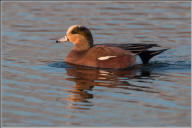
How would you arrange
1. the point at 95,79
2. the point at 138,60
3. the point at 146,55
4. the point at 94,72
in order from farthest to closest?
1. the point at 146,55
2. the point at 138,60
3. the point at 94,72
4. the point at 95,79

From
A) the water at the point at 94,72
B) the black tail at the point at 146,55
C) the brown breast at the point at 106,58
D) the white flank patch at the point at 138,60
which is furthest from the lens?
the black tail at the point at 146,55

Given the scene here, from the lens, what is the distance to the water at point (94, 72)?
329 inches

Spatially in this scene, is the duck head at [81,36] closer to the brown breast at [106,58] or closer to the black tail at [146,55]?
the brown breast at [106,58]

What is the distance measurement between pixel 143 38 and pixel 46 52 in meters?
2.77

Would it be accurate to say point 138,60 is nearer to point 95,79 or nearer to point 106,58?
point 106,58

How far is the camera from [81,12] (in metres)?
18.0

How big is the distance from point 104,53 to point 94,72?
67 centimetres

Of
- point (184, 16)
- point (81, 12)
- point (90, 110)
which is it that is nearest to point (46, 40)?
point (81, 12)

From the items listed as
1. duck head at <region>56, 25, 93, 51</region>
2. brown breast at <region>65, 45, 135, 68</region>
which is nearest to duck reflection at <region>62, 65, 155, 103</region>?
brown breast at <region>65, 45, 135, 68</region>

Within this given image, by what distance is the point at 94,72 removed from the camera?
1154cm

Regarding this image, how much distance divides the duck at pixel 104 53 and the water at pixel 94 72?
0.89 feet

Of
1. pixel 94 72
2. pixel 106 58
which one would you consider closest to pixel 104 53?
pixel 106 58

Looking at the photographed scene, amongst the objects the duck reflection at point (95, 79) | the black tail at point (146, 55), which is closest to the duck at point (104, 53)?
the black tail at point (146, 55)

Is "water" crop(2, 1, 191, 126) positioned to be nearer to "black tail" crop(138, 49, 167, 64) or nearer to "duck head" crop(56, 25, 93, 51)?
"black tail" crop(138, 49, 167, 64)
